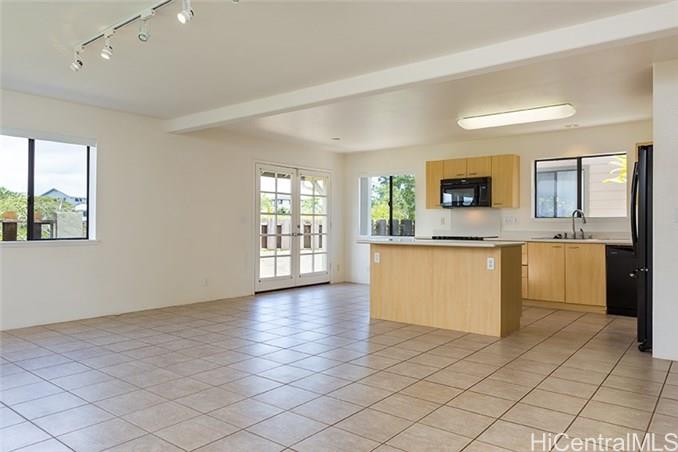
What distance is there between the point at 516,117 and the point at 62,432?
5.39 meters

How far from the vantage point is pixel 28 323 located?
5.05m

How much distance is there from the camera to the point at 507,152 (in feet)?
23.5

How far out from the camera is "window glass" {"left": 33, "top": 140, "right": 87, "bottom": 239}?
17.1 feet

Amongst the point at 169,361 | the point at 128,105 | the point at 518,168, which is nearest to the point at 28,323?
the point at 169,361

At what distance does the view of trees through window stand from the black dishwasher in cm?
333

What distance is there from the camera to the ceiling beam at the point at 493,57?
2996 mm

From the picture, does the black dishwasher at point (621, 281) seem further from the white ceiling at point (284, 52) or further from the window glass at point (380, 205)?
the window glass at point (380, 205)

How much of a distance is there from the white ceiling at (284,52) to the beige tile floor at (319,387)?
2.52 meters

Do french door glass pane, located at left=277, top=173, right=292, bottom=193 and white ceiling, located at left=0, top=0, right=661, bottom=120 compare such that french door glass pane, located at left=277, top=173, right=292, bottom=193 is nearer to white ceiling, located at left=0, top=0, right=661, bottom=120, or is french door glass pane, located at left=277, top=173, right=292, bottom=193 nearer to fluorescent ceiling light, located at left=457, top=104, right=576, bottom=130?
white ceiling, located at left=0, top=0, right=661, bottom=120

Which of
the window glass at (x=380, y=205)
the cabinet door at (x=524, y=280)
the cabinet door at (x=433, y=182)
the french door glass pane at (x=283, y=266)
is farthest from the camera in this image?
the window glass at (x=380, y=205)

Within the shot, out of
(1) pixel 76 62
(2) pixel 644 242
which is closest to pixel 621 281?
(2) pixel 644 242
